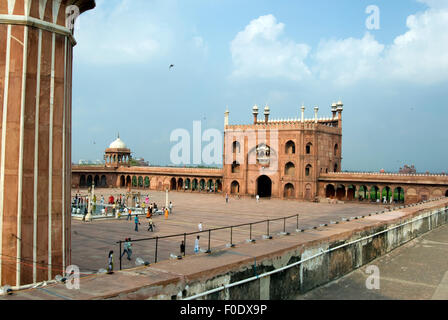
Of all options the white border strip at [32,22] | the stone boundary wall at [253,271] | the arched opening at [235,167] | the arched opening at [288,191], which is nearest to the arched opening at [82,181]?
the arched opening at [235,167]

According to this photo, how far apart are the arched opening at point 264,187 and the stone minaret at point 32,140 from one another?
42914mm

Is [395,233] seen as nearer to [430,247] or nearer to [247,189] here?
[430,247]

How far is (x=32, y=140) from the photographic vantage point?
9.31 m

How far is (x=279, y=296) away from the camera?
35.8ft

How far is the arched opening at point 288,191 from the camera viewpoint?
155 ft

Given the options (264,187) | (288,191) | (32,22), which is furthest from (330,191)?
(32,22)

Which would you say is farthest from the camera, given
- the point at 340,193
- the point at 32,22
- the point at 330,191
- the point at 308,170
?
the point at 330,191

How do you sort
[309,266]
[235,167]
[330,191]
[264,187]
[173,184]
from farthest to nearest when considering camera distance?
[173,184] → [264,187] → [235,167] → [330,191] → [309,266]

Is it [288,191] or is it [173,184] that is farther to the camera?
[173,184]

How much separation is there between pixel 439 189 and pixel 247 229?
25.3 m

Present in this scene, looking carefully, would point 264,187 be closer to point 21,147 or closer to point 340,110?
point 340,110

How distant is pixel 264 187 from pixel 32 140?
147ft

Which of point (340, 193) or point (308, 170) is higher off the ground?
point (308, 170)

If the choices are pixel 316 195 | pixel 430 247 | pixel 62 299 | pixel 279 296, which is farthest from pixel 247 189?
pixel 62 299
